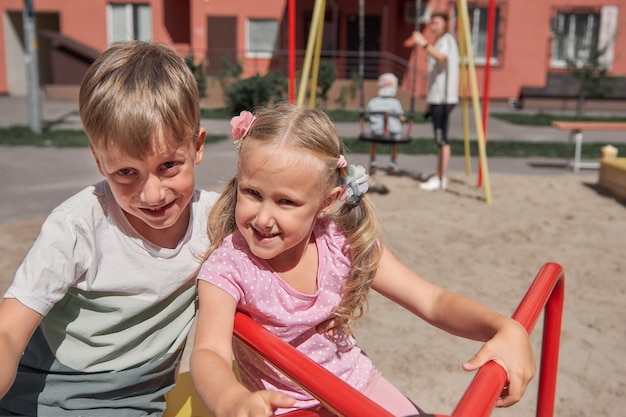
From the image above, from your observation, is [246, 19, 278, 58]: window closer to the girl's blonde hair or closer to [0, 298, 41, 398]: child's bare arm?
the girl's blonde hair

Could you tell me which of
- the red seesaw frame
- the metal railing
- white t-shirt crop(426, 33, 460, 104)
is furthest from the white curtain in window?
the red seesaw frame

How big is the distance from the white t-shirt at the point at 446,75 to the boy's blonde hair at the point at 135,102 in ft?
18.0

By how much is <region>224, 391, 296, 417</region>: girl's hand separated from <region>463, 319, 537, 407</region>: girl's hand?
15.6 inches

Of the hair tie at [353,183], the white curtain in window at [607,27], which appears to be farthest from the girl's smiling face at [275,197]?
the white curtain in window at [607,27]

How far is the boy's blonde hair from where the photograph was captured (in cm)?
135

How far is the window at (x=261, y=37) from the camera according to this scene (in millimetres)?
19062

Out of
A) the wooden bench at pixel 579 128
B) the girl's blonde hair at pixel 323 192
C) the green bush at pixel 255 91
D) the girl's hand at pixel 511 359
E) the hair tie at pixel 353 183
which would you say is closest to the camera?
the girl's hand at pixel 511 359

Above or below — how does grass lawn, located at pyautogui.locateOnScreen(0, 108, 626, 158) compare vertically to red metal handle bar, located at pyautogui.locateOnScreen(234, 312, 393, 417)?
→ below

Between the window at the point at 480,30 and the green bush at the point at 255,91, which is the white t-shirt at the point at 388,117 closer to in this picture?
the green bush at the point at 255,91

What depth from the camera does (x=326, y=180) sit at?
1494mm

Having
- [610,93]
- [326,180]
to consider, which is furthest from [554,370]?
[610,93]

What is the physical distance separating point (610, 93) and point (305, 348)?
18.1 metres

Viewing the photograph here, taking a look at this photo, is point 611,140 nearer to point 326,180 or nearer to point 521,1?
point 521,1

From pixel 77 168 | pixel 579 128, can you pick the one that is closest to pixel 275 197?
pixel 77 168
